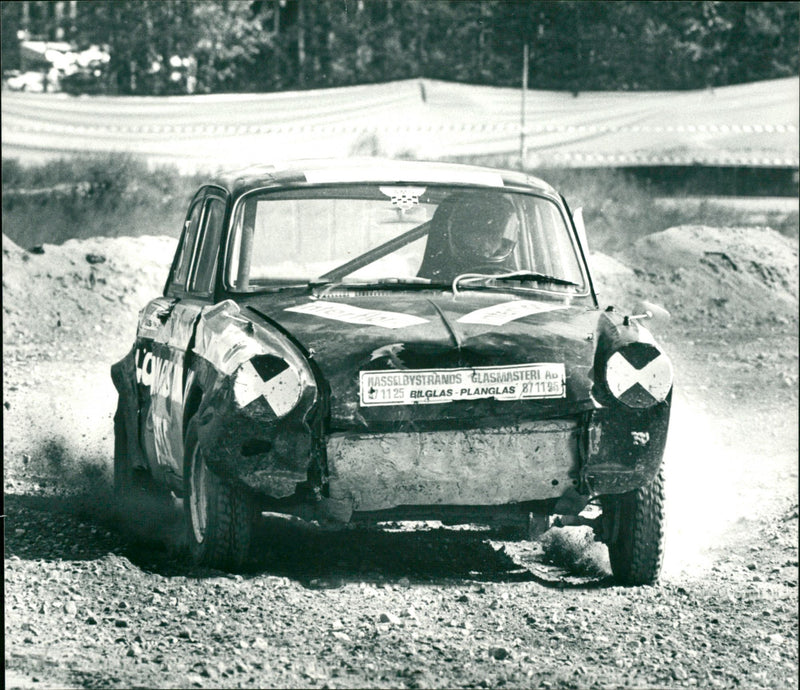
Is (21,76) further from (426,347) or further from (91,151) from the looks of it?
(426,347)

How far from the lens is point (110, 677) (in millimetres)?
4617

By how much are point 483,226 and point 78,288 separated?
10.6m

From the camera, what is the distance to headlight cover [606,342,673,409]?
562cm

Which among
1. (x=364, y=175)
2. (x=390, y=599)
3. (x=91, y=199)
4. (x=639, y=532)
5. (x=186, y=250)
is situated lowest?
(x=390, y=599)

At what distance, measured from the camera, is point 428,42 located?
20641 millimetres

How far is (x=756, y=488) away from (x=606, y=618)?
13.1 feet

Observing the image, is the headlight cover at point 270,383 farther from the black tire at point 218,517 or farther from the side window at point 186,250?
the side window at point 186,250

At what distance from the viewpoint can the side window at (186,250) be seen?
712 centimetres

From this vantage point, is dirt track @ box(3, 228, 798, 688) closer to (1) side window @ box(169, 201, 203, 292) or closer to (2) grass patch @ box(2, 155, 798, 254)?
(1) side window @ box(169, 201, 203, 292)

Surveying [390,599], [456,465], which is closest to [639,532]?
[456,465]

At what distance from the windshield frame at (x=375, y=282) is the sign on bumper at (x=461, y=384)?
86 centimetres

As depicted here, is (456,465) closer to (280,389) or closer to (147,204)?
(280,389)

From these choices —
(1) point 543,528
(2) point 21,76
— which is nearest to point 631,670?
(1) point 543,528

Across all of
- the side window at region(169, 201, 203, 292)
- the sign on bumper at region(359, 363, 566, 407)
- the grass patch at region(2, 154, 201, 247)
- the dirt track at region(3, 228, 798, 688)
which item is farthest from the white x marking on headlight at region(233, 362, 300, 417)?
the grass patch at region(2, 154, 201, 247)
